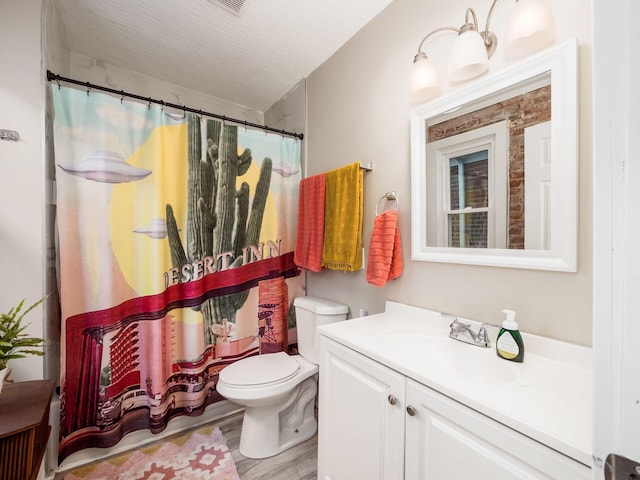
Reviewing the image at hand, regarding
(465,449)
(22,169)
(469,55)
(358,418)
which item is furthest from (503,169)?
(22,169)

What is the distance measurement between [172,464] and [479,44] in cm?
245

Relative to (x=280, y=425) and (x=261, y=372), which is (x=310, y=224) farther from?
(x=280, y=425)

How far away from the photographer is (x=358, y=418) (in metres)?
1.05

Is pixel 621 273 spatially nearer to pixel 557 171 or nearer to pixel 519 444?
pixel 519 444

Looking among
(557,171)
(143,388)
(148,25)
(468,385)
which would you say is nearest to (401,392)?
(468,385)

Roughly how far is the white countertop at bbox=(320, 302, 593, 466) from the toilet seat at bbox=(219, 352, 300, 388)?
0.52 meters

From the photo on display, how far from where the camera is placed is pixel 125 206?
1561mm

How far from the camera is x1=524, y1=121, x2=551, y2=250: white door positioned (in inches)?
37.8

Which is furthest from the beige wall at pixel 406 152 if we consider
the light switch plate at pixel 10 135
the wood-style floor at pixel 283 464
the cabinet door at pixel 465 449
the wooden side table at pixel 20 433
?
the light switch plate at pixel 10 135

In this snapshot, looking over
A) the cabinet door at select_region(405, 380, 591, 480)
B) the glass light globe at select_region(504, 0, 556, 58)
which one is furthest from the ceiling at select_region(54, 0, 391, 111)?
the cabinet door at select_region(405, 380, 591, 480)

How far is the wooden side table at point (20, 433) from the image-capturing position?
839 mm

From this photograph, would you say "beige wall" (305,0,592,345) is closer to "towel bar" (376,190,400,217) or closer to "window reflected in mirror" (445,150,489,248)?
"towel bar" (376,190,400,217)

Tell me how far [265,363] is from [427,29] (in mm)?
1985

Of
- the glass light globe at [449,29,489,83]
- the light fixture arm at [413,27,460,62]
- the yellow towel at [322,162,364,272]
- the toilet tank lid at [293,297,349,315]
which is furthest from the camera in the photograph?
the toilet tank lid at [293,297,349,315]
